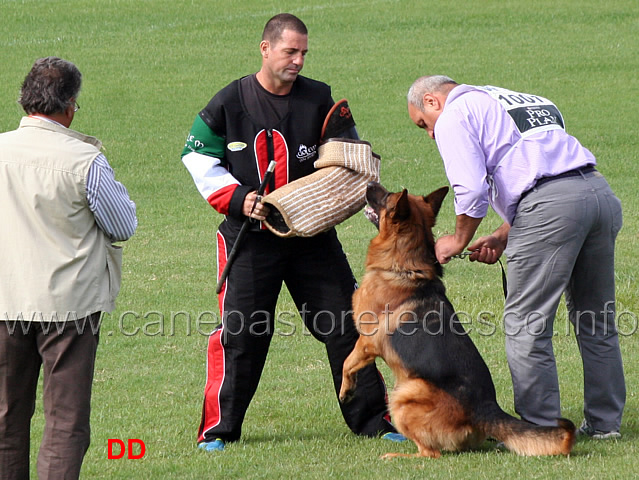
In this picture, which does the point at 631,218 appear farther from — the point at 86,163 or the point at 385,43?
the point at 385,43

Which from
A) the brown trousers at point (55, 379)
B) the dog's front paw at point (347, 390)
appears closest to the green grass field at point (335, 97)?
the dog's front paw at point (347, 390)

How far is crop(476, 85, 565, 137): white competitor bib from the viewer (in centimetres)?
502

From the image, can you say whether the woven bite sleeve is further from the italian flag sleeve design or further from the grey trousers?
the grey trousers

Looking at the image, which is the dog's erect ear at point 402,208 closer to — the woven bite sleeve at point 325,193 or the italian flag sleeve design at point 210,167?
the woven bite sleeve at point 325,193

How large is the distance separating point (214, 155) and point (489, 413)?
2.14 meters

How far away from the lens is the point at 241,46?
24031 mm

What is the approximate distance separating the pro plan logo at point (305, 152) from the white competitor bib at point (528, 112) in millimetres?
1059

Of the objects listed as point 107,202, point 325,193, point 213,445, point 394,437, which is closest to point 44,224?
point 107,202

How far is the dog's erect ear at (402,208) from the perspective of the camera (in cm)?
513

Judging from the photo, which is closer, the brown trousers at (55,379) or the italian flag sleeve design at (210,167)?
the brown trousers at (55,379)

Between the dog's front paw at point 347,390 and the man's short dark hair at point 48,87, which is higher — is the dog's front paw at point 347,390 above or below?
below

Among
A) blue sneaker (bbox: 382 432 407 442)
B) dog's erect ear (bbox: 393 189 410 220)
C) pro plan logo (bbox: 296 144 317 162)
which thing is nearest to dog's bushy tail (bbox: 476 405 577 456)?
blue sneaker (bbox: 382 432 407 442)

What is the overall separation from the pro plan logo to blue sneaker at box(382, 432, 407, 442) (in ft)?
5.72

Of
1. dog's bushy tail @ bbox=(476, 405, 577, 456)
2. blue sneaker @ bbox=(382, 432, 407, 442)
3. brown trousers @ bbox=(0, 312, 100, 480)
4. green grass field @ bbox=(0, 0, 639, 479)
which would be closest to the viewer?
brown trousers @ bbox=(0, 312, 100, 480)
